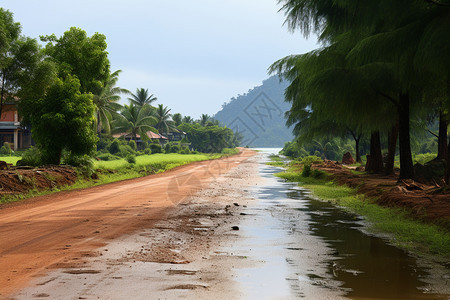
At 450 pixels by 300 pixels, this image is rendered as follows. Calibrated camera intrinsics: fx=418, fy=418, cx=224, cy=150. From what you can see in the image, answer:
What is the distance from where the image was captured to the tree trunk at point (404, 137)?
51.8 feet

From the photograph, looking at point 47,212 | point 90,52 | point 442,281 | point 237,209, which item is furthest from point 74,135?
point 442,281

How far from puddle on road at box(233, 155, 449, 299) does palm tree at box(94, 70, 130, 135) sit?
110 feet

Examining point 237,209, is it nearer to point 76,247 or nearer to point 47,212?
point 47,212

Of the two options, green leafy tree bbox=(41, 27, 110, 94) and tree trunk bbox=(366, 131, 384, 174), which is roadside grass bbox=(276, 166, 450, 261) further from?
green leafy tree bbox=(41, 27, 110, 94)

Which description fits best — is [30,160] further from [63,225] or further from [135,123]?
[135,123]

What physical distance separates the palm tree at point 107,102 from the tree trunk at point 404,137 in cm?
3011

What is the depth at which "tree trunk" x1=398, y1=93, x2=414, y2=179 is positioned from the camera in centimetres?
1580

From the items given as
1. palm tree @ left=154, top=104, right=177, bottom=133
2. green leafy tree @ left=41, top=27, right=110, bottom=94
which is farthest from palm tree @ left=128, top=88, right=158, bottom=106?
green leafy tree @ left=41, top=27, right=110, bottom=94

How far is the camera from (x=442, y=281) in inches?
214

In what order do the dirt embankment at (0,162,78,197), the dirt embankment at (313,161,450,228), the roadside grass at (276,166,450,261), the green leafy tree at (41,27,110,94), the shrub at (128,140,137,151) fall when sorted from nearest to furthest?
the roadside grass at (276,166,450,261), the dirt embankment at (313,161,450,228), the dirt embankment at (0,162,78,197), the green leafy tree at (41,27,110,94), the shrub at (128,140,137,151)

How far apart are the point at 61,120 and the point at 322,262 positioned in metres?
17.7

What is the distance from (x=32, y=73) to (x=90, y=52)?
4.91 meters

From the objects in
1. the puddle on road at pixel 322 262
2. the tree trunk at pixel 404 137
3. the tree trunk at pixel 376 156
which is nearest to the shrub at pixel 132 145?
the tree trunk at pixel 376 156

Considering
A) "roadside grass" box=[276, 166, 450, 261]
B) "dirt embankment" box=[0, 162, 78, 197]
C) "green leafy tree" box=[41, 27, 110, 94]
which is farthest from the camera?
"green leafy tree" box=[41, 27, 110, 94]
